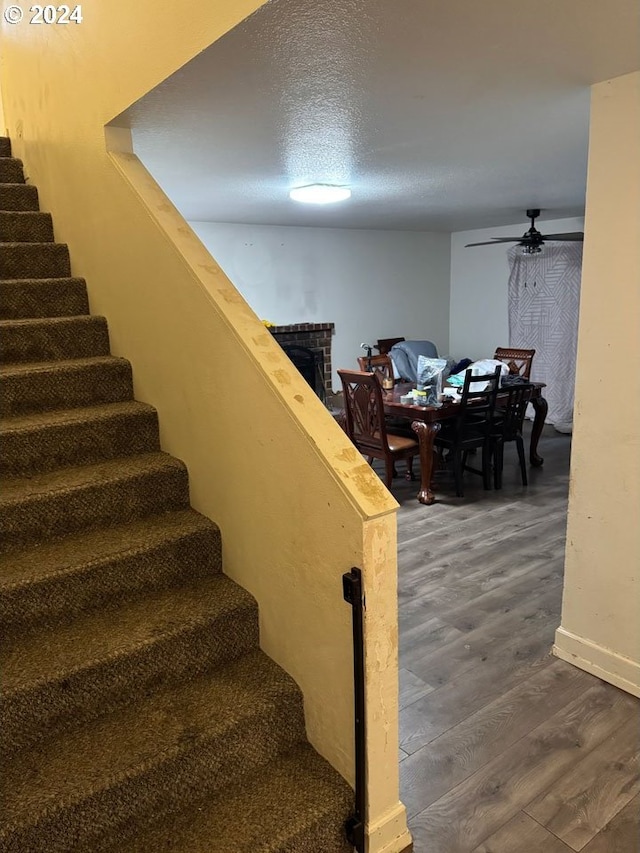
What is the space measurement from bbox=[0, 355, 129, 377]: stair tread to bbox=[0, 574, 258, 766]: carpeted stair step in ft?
3.07

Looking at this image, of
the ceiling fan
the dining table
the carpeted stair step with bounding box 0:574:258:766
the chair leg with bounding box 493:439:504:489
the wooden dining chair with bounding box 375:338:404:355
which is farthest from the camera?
the wooden dining chair with bounding box 375:338:404:355

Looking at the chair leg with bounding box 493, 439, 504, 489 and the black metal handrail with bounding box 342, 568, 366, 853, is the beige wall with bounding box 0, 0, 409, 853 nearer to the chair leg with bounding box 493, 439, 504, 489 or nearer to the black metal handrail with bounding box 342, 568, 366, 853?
the black metal handrail with bounding box 342, 568, 366, 853

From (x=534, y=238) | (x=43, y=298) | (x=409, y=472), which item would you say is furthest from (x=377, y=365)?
(x=43, y=298)

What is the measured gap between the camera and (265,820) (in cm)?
142

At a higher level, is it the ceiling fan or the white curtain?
the ceiling fan

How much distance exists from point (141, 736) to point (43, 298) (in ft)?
5.87

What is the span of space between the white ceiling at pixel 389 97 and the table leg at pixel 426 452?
1.51m

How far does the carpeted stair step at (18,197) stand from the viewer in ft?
9.27

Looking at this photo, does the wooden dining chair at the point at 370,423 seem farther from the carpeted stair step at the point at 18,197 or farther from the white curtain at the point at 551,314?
the white curtain at the point at 551,314

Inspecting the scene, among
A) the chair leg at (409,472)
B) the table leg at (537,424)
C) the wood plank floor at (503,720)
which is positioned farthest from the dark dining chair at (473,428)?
the wood plank floor at (503,720)

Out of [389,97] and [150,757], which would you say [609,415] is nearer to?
[389,97]

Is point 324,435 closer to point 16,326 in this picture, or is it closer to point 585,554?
point 585,554

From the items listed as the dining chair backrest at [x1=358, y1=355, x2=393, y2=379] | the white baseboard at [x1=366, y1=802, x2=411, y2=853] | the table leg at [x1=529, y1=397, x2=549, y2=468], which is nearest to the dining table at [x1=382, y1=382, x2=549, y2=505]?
the table leg at [x1=529, y1=397, x2=549, y2=468]

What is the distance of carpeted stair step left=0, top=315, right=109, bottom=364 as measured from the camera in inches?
91.4
